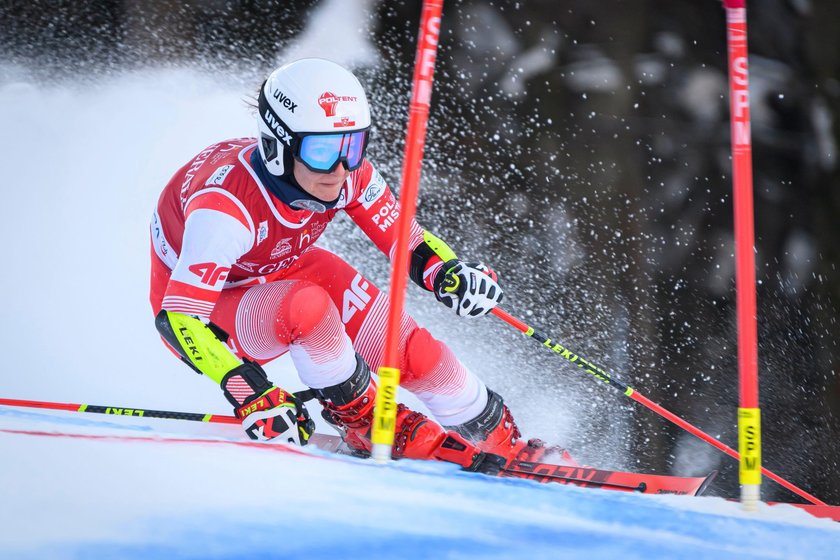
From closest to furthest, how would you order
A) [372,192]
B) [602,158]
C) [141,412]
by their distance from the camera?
[141,412]
[372,192]
[602,158]

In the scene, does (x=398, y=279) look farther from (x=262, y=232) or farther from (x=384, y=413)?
(x=262, y=232)

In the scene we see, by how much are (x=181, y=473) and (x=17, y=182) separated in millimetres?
3067

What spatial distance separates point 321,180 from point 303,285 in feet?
0.85

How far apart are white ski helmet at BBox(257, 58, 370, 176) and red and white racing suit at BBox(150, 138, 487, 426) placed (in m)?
0.12

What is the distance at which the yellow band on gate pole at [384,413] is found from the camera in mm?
1313

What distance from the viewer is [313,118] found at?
1.88 metres

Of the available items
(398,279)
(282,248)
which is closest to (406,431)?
(282,248)

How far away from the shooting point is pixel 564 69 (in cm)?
386

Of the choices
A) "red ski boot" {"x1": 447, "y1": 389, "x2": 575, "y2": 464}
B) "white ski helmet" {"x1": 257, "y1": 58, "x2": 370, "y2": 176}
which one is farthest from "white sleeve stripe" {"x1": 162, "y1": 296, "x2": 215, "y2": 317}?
"red ski boot" {"x1": 447, "y1": 389, "x2": 575, "y2": 464}

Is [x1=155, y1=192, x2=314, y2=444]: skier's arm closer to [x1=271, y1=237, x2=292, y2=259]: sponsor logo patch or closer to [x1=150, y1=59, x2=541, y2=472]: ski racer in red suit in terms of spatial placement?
[x1=150, y1=59, x2=541, y2=472]: ski racer in red suit

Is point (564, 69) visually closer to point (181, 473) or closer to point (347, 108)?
point (347, 108)

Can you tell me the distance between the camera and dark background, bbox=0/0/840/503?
378 centimetres

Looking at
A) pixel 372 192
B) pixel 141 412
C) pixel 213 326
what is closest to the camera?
pixel 213 326

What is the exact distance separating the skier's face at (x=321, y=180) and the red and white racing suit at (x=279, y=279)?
93 millimetres
